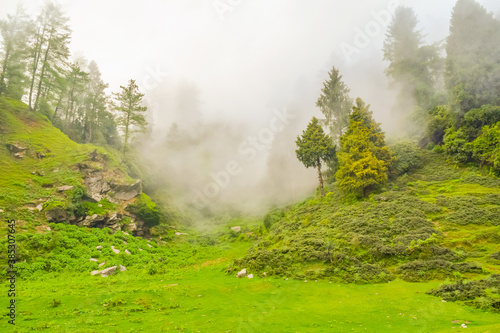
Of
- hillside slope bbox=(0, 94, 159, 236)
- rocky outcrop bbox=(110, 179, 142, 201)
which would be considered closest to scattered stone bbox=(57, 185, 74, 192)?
hillside slope bbox=(0, 94, 159, 236)

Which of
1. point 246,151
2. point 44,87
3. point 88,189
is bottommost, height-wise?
point 88,189

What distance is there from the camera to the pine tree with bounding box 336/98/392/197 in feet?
105

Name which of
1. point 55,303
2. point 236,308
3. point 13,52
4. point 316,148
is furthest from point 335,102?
point 13,52

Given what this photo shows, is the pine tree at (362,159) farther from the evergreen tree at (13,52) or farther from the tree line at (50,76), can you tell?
the evergreen tree at (13,52)

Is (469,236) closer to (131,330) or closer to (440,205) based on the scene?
(440,205)

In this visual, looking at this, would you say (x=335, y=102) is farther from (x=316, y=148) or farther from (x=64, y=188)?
(x=64, y=188)

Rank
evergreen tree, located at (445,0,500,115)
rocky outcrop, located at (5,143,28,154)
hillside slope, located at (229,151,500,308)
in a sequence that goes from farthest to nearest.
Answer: evergreen tree, located at (445,0,500,115)
rocky outcrop, located at (5,143,28,154)
hillside slope, located at (229,151,500,308)

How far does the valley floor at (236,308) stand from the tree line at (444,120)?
1941cm

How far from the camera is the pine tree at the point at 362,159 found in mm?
31969

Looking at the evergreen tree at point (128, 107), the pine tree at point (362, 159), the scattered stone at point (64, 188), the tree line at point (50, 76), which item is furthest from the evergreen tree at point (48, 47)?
the pine tree at point (362, 159)

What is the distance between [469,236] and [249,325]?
20.2 m

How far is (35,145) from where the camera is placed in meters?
36.6

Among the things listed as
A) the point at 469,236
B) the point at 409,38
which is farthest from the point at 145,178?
the point at 409,38

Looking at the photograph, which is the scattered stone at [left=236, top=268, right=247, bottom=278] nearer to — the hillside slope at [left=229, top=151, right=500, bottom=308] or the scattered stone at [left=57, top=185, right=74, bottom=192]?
the hillside slope at [left=229, top=151, right=500, bottom=308]
